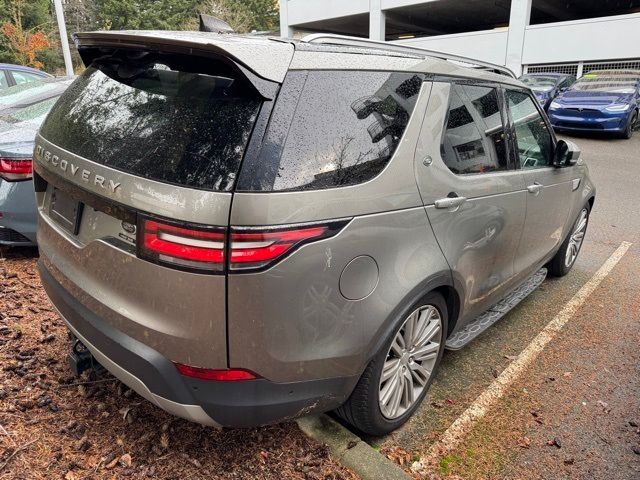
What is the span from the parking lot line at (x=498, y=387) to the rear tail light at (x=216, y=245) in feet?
4.47

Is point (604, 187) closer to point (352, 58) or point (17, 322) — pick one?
point (352, 58)

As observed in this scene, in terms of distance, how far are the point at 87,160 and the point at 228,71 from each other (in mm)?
716

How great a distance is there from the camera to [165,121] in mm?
1870

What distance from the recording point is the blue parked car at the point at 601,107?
496 inches

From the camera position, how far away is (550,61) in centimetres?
1900

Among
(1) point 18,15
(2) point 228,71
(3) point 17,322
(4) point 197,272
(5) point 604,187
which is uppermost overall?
(1) point 18,15

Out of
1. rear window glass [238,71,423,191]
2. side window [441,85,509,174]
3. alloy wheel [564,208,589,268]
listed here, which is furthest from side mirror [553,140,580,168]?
rear window glass [238,71,423,191]

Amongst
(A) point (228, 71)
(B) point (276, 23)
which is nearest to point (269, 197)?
(A) point (228, 71)

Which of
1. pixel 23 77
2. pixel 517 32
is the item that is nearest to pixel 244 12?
pixel 517 32

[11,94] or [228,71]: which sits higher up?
[228,71]

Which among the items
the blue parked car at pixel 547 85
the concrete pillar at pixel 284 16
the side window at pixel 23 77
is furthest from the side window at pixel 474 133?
the concrete pillar at pixel 284 16

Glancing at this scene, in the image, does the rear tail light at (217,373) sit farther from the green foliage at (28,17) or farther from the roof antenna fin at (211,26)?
the green foliage at (28,17)

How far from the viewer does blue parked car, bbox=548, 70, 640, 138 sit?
496 inches

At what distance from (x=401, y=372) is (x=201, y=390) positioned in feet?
3.50
